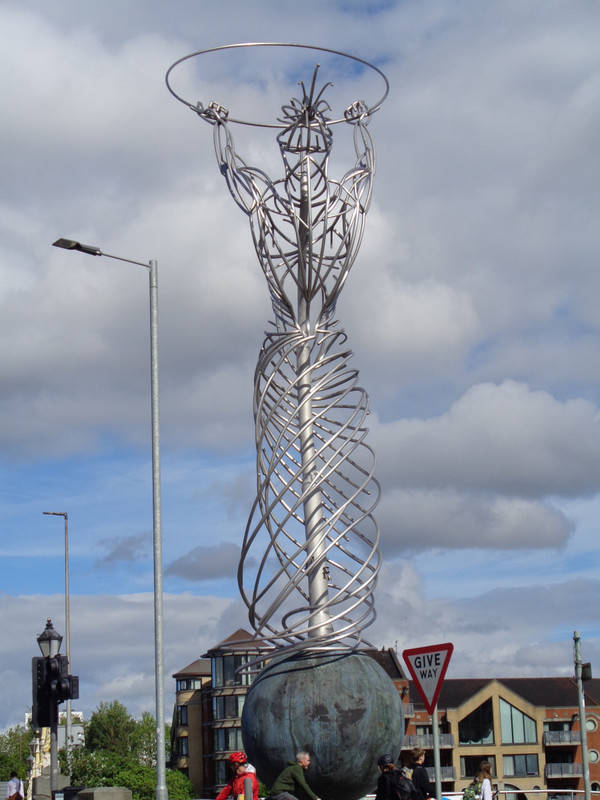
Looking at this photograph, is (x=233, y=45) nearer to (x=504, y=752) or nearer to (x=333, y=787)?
(x=333, y=787)

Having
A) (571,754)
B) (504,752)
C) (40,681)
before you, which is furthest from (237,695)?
(40,681)

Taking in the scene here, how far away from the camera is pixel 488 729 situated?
67.9m

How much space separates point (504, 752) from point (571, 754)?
15.5 feet

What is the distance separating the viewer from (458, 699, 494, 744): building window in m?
67.6

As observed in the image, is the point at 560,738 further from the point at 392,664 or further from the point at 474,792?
the point at 474,792

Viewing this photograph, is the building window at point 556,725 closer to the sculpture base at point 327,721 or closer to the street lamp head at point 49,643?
the street lamp head at point 49,643

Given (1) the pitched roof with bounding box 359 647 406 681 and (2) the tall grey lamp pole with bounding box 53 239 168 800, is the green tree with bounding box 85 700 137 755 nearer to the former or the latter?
(1) the pitched roof with bounding box 359 647 406 681

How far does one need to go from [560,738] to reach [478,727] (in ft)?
16.7

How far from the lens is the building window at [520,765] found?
67.4 metres

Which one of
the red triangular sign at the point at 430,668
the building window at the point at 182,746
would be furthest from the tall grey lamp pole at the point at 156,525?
the building window at the point at 182,746

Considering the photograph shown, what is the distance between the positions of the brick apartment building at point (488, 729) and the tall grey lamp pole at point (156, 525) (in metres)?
51.6

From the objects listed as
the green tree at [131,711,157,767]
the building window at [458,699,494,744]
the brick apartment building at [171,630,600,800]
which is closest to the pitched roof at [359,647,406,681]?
the brick apartment building at [171,630,600,800]

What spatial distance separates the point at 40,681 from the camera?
625 inches

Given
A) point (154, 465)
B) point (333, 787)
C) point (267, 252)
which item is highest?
point (267, 252)
